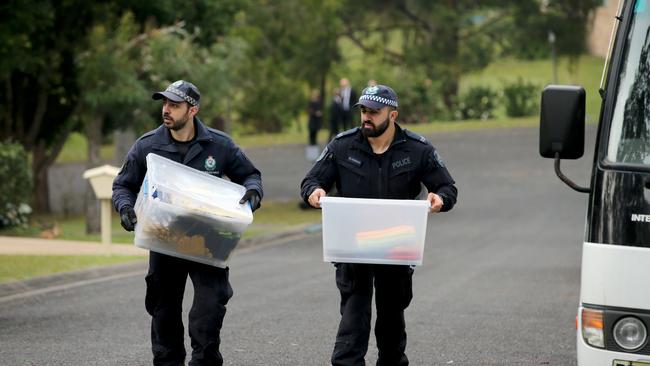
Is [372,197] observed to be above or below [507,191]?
above

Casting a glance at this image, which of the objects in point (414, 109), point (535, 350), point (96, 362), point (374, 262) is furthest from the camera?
point (414, 109)

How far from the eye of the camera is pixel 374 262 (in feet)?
25.6

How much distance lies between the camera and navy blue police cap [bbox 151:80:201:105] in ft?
27.5

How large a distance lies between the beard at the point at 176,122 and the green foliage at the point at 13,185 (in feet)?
45.2

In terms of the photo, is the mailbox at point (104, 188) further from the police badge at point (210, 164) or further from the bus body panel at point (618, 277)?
the bus body panel at point (618, 277)

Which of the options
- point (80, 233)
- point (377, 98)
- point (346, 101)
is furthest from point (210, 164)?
A: point (346, 101)

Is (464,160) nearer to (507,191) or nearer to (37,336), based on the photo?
(507,191)

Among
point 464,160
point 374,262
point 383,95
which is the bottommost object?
point 464,160

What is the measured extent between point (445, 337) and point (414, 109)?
34912 millimetres

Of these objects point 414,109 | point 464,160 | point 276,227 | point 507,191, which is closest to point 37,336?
point 276,227

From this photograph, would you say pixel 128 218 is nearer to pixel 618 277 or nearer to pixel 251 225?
pixel 618 277

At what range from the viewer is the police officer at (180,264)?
8312 millimetres

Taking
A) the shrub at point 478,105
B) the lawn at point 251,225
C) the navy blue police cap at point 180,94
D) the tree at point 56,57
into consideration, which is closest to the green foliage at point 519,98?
the shrub at point 478,105

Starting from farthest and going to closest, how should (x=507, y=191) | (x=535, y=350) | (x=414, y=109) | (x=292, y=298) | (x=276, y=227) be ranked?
(x=414, y=109) → (x=507, y=191) → (x=276, y=227) → (x=292, y=298) → (x=535, y=350)
